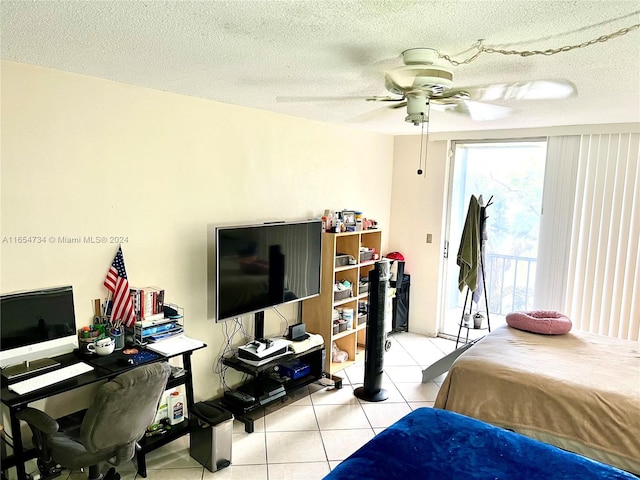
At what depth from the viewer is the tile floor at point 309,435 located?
2764 millimetres

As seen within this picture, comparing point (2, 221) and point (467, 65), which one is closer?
point (467, 65)

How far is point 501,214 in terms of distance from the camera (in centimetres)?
526

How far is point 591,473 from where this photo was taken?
1921mm

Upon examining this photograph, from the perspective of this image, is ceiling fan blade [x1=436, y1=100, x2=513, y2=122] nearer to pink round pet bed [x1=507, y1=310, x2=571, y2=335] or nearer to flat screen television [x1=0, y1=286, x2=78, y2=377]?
pink round pet bed [x1=507, y1=310, x2=571, y2=335]

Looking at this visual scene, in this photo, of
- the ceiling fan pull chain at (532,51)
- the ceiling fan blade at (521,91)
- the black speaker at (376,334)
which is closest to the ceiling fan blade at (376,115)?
the ceiling fan blade at (521,91)

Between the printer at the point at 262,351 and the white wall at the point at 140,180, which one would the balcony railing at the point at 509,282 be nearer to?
the white wall at the point at 140,180

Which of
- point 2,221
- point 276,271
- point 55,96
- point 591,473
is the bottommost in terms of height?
point 591,473

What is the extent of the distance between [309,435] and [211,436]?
0.75 meters

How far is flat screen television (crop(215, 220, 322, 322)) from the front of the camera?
316 centimetres

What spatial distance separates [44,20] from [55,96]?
0.87 metres

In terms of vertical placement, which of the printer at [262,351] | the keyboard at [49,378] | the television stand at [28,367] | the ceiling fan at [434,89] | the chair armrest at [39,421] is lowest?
the printer at [262,351]

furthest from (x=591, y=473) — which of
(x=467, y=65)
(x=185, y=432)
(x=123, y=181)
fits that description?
(x=123, y=181)

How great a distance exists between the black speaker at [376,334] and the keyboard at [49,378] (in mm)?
2098

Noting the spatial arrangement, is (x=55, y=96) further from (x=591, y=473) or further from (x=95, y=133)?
(x=591, y=473)
